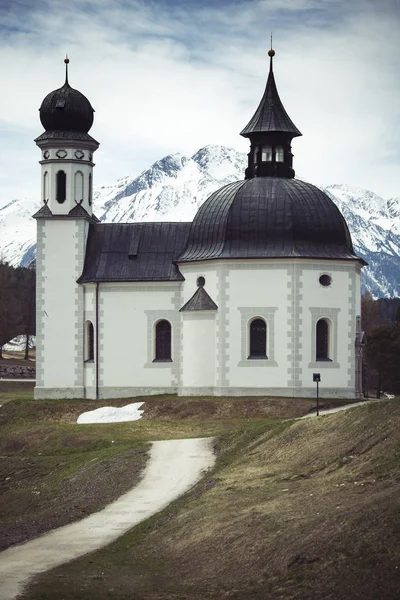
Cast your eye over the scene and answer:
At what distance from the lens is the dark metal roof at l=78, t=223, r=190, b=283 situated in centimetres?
6869

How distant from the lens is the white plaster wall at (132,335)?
6838 centimetres

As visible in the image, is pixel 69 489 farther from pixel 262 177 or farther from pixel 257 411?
pixel 262 177

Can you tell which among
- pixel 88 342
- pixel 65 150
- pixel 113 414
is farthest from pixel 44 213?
pixel 113 414

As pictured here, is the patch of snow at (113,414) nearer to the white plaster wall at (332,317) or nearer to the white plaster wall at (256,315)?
the white plaster wall at (256,315)

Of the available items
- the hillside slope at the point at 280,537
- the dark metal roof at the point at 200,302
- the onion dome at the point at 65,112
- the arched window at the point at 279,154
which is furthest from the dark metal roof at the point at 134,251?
the hillside slope at the point at 280,537

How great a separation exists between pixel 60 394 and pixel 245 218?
45.0 ft

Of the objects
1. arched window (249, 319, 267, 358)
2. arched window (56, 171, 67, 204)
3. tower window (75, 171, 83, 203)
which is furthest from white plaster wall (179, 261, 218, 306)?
arched window (56, 171, 67, 204)

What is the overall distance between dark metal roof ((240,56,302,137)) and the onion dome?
873 cm

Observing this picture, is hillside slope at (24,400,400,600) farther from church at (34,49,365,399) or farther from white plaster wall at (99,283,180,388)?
white plaster wall at (99,283,180,388)

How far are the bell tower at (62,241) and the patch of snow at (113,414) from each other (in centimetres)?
424

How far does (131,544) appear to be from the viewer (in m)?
34.4

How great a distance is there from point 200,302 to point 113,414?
23.7 feet

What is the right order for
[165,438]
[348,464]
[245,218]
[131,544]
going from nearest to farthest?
[131,544], [348,464], [165,438], [245,218]

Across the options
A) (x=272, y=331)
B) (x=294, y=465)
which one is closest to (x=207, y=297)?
(x=272, y=331)
